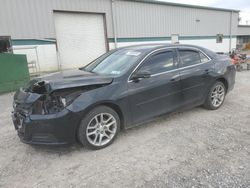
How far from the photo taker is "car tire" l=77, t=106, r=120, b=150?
3.05 meters

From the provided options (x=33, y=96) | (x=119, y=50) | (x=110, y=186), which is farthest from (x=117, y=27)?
(x=110, y=186)

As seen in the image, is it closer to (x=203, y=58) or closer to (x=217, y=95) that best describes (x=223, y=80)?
(x=217, y=95)

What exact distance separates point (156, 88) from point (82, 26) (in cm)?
1169

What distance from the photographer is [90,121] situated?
3078 mm

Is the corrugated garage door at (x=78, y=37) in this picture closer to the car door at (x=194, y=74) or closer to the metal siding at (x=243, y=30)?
the car door at (x=194, y=74)

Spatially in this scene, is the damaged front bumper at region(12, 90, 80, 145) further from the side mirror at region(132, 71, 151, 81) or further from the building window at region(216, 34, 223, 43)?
the building window at region(216, 34, 223, 43)

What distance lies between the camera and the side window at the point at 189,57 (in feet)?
13.8

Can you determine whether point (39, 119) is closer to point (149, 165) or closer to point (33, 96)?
point (33, 96)

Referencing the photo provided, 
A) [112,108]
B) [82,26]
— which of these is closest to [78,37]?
[82,26]

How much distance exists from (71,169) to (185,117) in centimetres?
263

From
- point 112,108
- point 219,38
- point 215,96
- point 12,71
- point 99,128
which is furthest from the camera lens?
point 219,38

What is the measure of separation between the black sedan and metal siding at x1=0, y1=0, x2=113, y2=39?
9.52 metres

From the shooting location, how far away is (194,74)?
4.27 meters

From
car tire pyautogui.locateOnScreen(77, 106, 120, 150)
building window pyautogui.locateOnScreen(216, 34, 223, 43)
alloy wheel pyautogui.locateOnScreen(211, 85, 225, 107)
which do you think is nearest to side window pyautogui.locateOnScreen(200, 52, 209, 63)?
alloy wheel pyautogui.locateOnScreen(211, 85, 225, 107)
